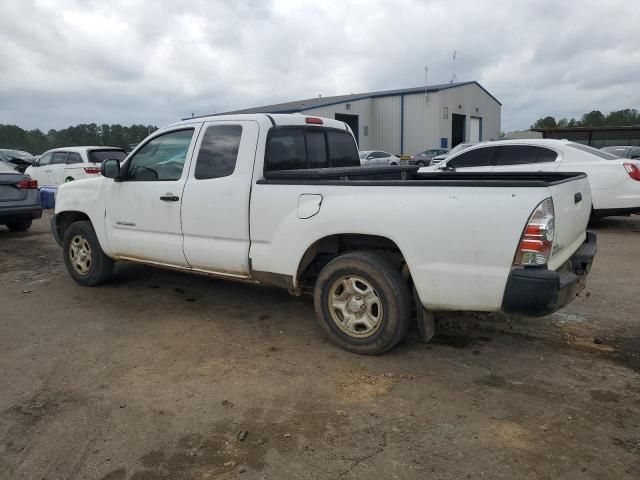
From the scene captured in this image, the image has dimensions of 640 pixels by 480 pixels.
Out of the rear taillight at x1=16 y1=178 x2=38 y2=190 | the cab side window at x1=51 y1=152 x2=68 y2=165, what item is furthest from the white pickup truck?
the cab side window at x1=51 y1=152 x2=68 y2=165

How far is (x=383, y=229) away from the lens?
369cm

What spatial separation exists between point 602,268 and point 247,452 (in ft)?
18.4

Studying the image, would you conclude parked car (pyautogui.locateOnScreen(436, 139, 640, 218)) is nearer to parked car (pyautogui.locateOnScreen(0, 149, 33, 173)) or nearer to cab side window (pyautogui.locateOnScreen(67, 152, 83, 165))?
cab side window (pyautogui.locateOnScreen(67, 152, 83, 165))

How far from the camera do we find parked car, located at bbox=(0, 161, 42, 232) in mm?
9188

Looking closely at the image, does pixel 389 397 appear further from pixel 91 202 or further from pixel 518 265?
pixel 91 202

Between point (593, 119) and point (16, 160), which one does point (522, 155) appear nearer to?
point (16, 160)

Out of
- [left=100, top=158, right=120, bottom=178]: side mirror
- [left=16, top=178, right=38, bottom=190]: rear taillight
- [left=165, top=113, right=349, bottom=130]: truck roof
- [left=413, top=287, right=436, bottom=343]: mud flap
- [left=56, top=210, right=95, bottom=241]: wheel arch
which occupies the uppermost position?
[left=165, top=113, right=349, bottom=130]: truck roof

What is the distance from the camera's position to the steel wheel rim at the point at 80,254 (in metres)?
6.04

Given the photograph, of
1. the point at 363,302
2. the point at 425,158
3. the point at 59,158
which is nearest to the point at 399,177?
the point at 363,302

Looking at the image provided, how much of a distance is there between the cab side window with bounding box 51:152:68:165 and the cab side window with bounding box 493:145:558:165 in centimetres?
1175

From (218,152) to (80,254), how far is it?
2575mm

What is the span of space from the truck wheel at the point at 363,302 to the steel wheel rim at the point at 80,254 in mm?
3302

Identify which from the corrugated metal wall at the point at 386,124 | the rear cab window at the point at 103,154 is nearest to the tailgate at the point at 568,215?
the rear cab window at the point at 103,154

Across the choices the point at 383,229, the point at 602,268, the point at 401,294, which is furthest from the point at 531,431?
the point at 602,268
